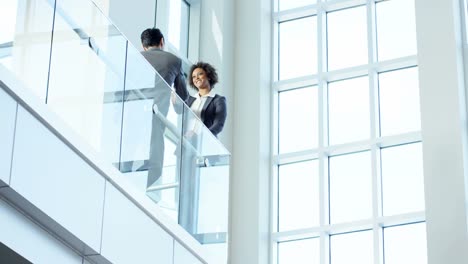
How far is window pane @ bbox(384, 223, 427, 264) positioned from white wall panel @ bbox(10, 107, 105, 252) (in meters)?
10.1

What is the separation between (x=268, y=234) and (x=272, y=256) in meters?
0.45

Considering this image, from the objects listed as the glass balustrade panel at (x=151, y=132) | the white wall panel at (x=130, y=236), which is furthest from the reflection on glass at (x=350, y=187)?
the white wall panel at (x=130, y=236)

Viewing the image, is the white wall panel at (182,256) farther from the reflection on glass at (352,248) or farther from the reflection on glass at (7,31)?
the reflection on glass at (352,248)

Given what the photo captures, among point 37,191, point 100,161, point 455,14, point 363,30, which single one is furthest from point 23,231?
point 363,30

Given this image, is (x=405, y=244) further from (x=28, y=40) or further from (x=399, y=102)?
(x=28, y=40)

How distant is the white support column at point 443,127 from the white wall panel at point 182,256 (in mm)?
6933

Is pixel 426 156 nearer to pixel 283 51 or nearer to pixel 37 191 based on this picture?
pixel 283 51

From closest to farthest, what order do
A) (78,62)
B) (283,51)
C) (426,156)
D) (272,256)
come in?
(78,62), (426,156), (272,256), (283,51)

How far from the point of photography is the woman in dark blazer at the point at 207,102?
12672mm

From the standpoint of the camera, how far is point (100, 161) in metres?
9.51

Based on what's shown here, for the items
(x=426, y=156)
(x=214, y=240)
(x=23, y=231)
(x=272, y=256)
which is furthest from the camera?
(x=272, y=256)

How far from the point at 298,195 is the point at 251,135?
1.51 meters

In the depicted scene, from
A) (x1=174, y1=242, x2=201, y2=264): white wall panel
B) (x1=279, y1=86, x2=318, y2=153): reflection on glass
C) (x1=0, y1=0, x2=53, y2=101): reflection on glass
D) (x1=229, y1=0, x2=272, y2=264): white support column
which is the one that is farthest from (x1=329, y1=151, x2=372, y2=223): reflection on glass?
(x1=0, y1=0, x2=53, y2=101): reflection on glass

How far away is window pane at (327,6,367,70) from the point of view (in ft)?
67.5
